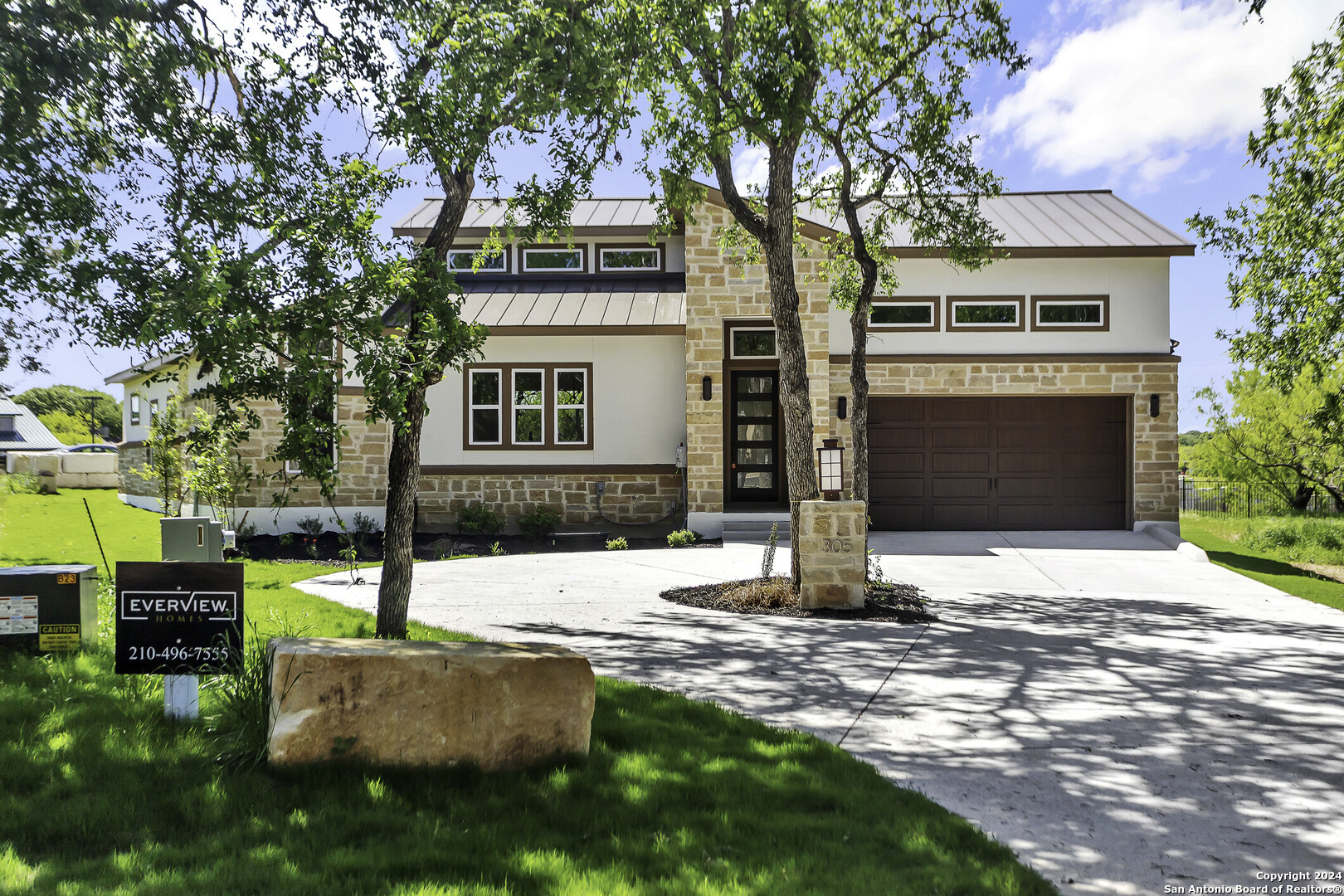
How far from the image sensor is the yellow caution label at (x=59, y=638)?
5895 mm

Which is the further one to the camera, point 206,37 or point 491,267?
point 491,267

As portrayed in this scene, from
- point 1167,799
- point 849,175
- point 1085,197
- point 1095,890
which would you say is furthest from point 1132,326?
point 1095,890

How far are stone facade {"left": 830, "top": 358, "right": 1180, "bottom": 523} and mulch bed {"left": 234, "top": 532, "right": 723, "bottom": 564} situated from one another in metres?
4.36

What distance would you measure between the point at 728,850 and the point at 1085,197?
63.1 feet

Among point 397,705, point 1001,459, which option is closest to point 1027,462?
point 1001,459

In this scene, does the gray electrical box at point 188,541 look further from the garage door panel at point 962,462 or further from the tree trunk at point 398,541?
the garage door panel at point 962,462

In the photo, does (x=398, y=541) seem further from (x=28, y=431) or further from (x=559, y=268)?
(x=28, y=431)

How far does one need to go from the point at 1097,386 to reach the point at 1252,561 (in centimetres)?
379

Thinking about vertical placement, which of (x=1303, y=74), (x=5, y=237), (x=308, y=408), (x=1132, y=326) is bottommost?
(x=308, y=408)

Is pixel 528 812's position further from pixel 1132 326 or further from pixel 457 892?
pixel 1132 326

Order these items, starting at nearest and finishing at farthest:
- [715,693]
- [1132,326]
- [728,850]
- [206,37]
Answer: [728,850], [715,693], [206,37], [1132,326]

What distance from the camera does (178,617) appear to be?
4.35 meters

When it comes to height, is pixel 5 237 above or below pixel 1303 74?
below

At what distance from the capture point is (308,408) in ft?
15.4
